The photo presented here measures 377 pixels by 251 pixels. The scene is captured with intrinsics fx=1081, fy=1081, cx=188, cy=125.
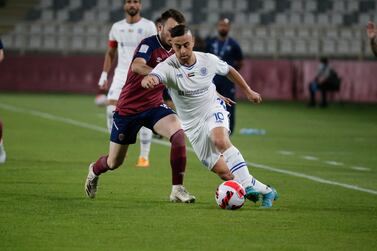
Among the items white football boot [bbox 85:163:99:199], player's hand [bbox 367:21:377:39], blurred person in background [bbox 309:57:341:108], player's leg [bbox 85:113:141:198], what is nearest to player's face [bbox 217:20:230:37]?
player's hand [bbox 367:21:377:39]

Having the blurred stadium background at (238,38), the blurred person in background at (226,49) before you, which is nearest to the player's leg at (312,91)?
the blurred stadium background at (238,38)

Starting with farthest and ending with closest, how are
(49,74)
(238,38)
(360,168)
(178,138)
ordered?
(49,74), (238,38), (360,168), (178,138)

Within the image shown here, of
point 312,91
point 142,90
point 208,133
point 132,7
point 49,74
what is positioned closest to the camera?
point 208,133

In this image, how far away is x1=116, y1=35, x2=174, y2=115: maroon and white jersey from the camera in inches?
441

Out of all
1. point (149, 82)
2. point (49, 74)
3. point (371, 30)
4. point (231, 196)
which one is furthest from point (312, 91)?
point (149, 82)

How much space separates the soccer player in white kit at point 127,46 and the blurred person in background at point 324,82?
68.1 ft

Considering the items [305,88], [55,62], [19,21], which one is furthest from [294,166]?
[19,21]

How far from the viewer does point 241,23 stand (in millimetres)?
43094

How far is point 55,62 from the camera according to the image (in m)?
42.0

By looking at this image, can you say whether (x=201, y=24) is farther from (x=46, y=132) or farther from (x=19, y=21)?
(x=46, y=132)

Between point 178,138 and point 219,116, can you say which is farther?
point 178,138

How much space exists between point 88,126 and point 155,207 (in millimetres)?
14189

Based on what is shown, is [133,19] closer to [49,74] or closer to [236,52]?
[236,52]

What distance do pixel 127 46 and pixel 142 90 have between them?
13.9 ft
